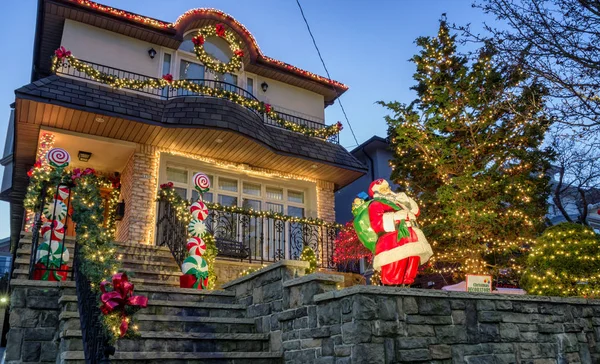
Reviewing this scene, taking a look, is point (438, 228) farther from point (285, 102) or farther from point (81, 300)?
point (81, 300)

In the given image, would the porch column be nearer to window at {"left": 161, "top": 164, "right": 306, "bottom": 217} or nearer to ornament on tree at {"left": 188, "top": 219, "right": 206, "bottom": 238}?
window at {"left": 161, "top": 164, "right": 306, "bottom": 217}

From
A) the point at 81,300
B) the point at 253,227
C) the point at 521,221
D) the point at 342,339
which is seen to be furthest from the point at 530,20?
the point at 253,227

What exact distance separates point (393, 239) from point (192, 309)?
250cm

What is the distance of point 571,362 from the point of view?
5094mm

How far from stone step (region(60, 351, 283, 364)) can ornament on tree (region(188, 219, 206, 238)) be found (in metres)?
2.88

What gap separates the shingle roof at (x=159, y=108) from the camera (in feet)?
30.3

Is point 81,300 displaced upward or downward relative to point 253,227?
downward

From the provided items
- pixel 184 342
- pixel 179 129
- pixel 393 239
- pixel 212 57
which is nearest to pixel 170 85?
pixel 179 129

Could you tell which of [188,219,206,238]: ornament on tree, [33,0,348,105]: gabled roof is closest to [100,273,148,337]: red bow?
[188,219,206,238]: ornament on tree

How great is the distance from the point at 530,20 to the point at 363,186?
509 inches

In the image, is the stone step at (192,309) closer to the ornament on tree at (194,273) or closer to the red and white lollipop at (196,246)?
the ornament on tree at (194,273)

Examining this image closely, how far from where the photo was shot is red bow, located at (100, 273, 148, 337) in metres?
3.94

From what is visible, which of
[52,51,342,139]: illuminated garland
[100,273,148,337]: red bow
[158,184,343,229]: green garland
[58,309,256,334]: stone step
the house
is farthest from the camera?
[52,51,342,139]: illuminated garland

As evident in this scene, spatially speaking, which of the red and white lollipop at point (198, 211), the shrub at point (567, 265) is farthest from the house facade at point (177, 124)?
the shrub at point (567, 265)
